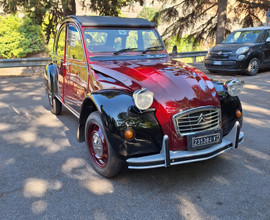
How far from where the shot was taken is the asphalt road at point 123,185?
279 cm

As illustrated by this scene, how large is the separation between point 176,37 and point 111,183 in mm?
16645

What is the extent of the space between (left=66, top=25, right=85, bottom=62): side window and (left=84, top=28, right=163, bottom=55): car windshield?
0.18m

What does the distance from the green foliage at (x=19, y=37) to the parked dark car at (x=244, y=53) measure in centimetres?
889

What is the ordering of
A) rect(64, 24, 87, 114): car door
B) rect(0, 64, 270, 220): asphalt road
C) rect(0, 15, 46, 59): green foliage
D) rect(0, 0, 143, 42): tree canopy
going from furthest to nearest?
rect(0, 15, 46, 59): green foliage
rect(0, 0, 143, 42): tree canopy
rect(64, 24, 87, 114): car door
rect(0, 64, 270, 220): asphalt road

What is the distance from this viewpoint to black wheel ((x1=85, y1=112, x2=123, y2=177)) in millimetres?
3205

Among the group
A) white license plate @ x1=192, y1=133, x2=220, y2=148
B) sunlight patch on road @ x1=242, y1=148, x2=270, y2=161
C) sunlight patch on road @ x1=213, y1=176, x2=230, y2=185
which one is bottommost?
sunlight patch on road @ x1=213, y1=176, x2=230, y2=185

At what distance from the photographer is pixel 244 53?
1043 centimetres

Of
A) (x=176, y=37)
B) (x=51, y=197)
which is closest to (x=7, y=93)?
(x=51, y=197)

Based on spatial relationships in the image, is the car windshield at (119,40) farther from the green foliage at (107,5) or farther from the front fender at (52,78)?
the green foliage at (107,5)

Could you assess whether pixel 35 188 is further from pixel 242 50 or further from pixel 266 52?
pixel 266 52

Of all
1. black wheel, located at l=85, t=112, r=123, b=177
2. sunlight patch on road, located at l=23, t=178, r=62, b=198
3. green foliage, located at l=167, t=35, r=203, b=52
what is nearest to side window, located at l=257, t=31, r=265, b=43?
green foliage, located at l=167, t=35, r=203, b=52

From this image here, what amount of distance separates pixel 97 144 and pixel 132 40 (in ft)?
6.79

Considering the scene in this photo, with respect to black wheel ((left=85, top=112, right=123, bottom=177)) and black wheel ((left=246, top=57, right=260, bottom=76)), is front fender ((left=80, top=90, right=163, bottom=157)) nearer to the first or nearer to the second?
black wheel ((left=85, top=112, right=123, bottom=177))

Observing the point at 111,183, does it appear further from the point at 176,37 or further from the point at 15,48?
the point at 176,37
